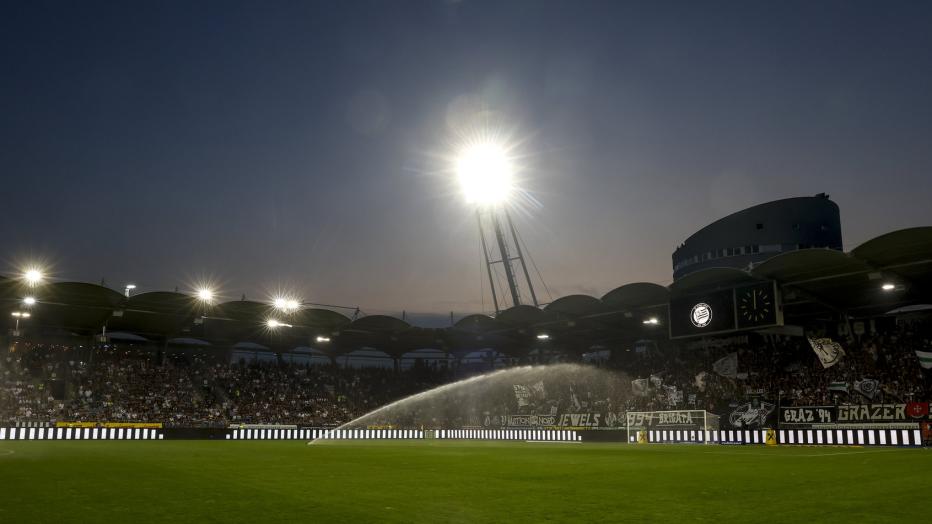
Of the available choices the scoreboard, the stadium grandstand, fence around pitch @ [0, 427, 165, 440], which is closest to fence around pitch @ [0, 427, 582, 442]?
fence around pitch @ [0, 427, 165, 440]

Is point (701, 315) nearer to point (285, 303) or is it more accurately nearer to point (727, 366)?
point (727, 366)

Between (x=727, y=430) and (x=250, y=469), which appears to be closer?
(x=250, y=469)

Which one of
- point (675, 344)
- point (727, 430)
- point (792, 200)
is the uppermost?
point (792, 200)

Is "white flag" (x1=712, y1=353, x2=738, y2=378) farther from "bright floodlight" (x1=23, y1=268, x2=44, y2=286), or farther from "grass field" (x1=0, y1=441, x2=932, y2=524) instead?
"bright floodlight" (x1=23, y1=268, x2=44, y2=286)

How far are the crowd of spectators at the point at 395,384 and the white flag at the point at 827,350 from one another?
0.40 m

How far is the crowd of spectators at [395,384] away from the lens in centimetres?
4141

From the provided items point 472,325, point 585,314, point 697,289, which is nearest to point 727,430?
point 697,289

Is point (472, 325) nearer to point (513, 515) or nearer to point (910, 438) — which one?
point (910, 438)

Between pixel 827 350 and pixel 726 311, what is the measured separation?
651 cm

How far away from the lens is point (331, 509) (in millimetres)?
9250

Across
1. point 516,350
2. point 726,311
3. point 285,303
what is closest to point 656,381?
point 726,311

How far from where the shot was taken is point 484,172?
59938mm

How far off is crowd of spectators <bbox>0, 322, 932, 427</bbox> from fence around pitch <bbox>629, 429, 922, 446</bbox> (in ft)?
6.54

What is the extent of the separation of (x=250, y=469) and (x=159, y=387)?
4741cm
